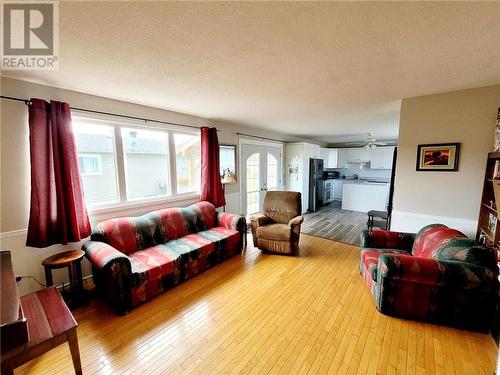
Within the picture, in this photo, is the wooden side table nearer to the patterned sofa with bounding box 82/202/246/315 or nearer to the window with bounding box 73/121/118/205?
the patterned sofa with bounding box 82/202/246/315

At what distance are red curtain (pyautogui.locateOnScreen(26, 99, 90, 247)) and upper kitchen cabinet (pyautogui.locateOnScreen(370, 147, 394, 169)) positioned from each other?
769 centimetres

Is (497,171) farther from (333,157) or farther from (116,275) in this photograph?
(333,157)

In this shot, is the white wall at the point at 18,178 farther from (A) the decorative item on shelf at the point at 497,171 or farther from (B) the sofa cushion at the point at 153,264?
(A) the decorative item on shelf at the point at 497,171

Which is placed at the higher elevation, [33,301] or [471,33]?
[471,33]

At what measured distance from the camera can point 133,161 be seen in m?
3.01

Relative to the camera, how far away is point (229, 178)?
12.6 ft

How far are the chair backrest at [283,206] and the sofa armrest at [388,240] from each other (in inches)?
48.4

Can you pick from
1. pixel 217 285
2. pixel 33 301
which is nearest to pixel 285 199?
pixel 217 285

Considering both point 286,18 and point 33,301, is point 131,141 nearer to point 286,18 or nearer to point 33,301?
point 33,301

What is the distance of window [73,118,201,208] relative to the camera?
259 cm

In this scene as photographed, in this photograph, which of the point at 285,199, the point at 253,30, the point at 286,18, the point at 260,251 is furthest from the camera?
the point at 285,199

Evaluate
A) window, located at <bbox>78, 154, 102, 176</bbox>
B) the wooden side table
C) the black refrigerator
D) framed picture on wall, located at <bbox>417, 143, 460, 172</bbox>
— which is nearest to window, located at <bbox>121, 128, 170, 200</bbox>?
window, located at <bbox>78, 154, 102, 176</bbox>

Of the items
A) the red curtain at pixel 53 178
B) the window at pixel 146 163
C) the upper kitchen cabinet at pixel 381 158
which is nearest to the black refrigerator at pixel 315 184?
the upper kitchen cabinet at pixel 381 158

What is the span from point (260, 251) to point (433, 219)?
246cm
